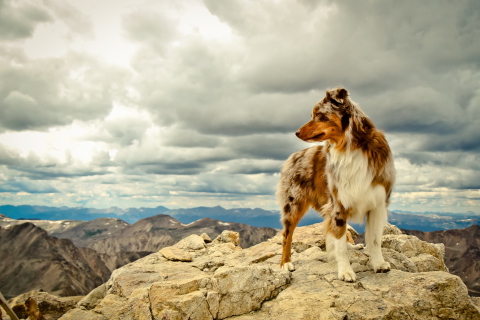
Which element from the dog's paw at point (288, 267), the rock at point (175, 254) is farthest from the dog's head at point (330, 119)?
the rock at point (175, 254)

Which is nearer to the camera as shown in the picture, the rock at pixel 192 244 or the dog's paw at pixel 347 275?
the dog's paw at pixel 347 275

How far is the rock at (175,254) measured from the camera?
13.7 m

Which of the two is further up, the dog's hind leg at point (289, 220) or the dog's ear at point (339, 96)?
the dog's ear at point (339, 96)

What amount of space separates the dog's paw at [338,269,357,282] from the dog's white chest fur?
153cm

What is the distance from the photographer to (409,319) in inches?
246

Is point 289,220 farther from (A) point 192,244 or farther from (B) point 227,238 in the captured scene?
(B) point 227,238

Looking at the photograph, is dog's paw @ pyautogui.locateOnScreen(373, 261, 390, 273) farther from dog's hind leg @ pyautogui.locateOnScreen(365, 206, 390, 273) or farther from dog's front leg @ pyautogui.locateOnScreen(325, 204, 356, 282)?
dog's front leg @ pyautogui.locateOnScreen(325, 204, 356, 282)

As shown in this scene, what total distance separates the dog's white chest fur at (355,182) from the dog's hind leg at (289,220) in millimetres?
2472

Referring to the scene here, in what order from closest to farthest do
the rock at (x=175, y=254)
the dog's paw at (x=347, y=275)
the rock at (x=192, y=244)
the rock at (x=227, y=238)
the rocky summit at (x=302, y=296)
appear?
the rocky summit at (x=302, y=296) → the dog's paw at (x=347, y=275) → the rock at (x=175, y=254) → the rock at (x=192, y=244) → the rock at (x=227, y=238)

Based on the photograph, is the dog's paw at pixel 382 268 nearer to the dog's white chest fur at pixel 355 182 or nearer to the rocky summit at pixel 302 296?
the rocky summit at pixel 302 296

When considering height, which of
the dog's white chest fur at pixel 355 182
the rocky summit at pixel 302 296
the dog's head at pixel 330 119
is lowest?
the rocky summit at pixel 302 296

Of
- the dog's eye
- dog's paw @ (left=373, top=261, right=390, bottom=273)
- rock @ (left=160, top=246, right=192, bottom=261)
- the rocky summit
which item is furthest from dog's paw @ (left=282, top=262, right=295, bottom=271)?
rock @ (left=160, top=246, right=192, bottom=261)

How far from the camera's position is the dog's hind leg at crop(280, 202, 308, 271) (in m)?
9.84

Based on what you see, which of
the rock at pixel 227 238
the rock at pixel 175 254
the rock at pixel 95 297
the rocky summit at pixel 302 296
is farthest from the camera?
the rock at pixel 227 238
